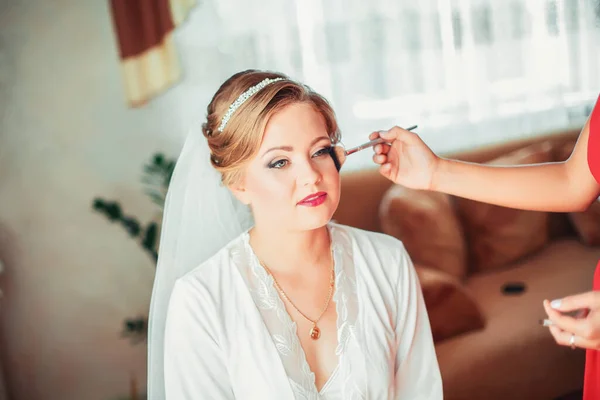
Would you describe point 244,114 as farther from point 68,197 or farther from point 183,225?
point 68,197

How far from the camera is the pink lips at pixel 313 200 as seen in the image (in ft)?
4.80

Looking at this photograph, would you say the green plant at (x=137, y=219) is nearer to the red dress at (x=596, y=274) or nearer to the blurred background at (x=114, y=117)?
the blurred background at (x=114, y=117)

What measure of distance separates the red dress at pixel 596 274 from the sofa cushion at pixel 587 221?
2.25 metres

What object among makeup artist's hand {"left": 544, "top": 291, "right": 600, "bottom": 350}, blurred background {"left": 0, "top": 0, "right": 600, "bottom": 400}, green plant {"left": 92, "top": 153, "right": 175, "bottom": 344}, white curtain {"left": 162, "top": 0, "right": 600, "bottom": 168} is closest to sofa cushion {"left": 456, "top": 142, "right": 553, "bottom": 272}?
white curtain {"left": 162, "top": 0, "right": 600, "bottom": 168}

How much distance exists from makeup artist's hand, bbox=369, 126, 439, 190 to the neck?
262 mm

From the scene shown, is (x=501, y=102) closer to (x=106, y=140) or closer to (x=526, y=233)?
(x=526, y=233)

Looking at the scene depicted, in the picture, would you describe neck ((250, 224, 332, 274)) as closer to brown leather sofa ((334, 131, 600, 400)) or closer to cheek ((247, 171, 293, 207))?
cheek ((247, 171, 293, 207))

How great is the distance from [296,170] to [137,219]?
192 centimetres

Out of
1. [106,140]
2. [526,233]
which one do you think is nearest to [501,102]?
[526,233]

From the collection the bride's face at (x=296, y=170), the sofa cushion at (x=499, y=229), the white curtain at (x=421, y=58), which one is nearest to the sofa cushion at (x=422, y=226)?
the sofa cushion at (x=499, y=229)

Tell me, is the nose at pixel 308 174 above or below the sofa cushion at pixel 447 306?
above

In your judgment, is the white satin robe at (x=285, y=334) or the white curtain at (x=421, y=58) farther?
the white curtain at (x=421, y=58)

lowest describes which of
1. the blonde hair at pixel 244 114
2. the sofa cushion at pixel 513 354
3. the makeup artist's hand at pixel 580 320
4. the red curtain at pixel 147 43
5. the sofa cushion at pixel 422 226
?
the sofa cushion at pixel 513 354

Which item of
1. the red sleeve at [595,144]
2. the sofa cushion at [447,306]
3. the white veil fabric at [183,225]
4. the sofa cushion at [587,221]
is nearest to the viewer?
the red sleeve at [595,144]
